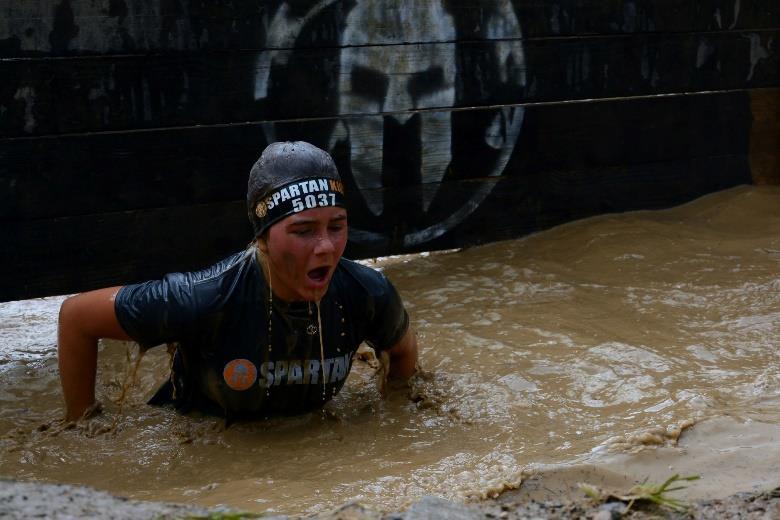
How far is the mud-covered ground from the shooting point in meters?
2.56

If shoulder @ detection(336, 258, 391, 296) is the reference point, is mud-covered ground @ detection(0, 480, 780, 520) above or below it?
below

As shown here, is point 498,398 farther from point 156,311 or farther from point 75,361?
point 75,361

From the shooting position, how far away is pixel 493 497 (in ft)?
10.6

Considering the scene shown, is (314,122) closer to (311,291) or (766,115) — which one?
(311,291)

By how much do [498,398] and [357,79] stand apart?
8.03 ft

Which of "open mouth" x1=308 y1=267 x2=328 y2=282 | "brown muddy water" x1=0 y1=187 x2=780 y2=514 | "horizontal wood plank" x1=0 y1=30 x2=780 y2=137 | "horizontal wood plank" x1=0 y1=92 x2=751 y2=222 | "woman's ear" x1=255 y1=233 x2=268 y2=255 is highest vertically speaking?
"horizontal wood plank" x1=0 y1=30 x2=780 y2=137

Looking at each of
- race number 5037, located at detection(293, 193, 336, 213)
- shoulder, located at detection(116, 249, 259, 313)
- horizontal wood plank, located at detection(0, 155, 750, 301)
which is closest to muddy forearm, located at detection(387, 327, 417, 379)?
shoulder, located at detection(116, 249, 259, 313)

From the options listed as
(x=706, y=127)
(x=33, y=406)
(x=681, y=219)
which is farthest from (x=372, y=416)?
(x=706, y=127)

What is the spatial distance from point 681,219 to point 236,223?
299 centimetres

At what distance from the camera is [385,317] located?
4.21 metres

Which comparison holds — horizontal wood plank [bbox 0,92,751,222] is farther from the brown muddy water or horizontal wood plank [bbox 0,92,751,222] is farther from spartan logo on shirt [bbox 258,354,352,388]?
spartan logo on shirt [bbox 258,354,352,388]

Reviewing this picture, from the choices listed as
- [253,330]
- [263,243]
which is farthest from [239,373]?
[263,243]

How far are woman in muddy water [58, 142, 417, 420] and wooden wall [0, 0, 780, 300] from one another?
158 cm

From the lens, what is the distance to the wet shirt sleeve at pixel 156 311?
12.7 feet
